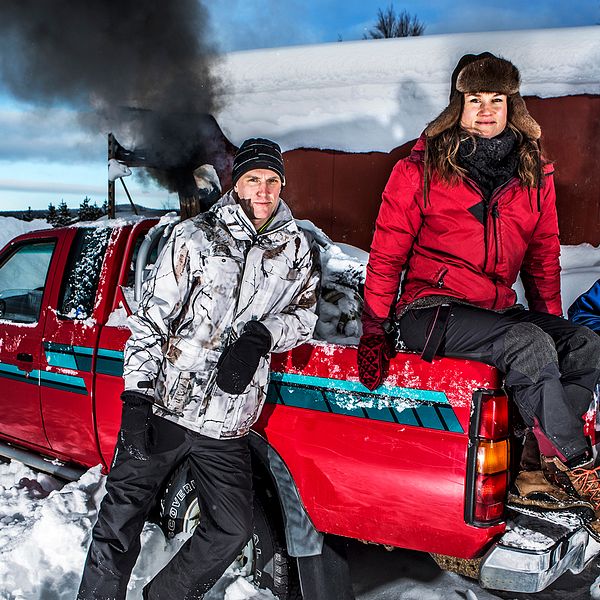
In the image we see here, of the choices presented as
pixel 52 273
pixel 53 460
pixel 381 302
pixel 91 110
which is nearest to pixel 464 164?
pixel 381 302

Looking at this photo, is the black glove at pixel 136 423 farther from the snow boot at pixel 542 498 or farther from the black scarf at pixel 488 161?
the black scarf at pixel 488 161

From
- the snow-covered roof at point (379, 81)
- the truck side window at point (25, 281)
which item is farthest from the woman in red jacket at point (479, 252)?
the snow-covered roof at point (379, 81)

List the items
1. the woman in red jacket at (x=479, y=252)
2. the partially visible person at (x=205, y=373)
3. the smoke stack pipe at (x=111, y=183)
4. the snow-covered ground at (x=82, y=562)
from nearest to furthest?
the woman in red jacket at (x=479, y=252), the partially visible person at (x=205, y=373), the snow-covered ground at (x=82, y=562), the smoke stack pipe at (x=111, y=183)

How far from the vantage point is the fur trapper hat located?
2525 mm

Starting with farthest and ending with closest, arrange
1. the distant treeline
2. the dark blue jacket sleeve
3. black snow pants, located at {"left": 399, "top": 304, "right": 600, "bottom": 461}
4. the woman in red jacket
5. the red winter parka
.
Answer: the distant treeline → the dark blue jacket sleeve → the red winter parka → the woman in red jacket → black snow pants, located at {"left": 399, "top": 304, "right": 600, "bottom": 461}

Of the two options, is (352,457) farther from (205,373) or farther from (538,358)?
(538,358)

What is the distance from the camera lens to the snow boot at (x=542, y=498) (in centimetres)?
228

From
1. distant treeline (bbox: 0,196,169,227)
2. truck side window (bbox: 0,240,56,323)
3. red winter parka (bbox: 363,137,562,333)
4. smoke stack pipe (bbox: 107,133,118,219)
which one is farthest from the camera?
distant treeline (bbox: 0,196,169,227)

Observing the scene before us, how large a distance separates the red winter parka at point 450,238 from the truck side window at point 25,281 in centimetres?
206

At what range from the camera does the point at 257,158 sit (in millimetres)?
2527

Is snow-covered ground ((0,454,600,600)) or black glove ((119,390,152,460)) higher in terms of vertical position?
black glove ((119,390,152,460))

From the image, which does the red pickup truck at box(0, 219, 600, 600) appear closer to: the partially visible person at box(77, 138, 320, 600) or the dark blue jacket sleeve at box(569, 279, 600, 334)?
the partially visible person at box(77, 138, 320, 600)

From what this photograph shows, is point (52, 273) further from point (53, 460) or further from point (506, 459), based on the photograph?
point (506, 459)

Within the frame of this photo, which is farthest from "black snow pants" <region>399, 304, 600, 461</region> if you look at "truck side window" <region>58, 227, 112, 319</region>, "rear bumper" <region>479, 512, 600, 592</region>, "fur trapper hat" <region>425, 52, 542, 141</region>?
"truck side window" <region>58, 227, 112, 319</region>
